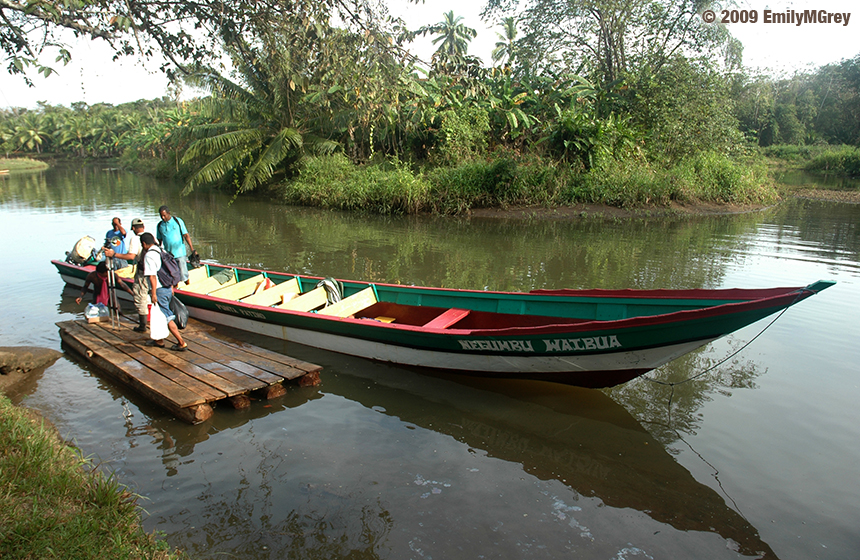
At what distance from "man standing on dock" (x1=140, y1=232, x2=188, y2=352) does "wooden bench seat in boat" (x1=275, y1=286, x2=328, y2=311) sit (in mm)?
1276

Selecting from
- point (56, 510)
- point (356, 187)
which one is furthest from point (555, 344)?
point (356, 187)

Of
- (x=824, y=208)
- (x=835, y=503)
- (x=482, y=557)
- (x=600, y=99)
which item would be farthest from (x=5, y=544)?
(x=824, y=208)

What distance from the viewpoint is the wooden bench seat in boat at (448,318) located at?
5.98 metres

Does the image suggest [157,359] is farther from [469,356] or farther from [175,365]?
[469,356]

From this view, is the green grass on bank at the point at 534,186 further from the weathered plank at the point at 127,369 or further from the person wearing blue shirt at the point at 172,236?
the weathered plank at the point at 127,369

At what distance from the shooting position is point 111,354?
6094 mm

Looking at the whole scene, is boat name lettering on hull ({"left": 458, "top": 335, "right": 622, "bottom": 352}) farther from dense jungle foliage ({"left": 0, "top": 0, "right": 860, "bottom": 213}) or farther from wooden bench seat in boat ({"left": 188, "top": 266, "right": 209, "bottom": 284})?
dense jungle foliage ({"left": 0, "top": 0, "right": 860, "bottom": 213})

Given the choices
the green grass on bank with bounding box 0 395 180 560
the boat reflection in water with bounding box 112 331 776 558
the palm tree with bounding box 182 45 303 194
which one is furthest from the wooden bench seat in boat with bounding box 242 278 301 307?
the palm tree with bounding box 182 45 303 194

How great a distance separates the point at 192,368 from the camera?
224 inches

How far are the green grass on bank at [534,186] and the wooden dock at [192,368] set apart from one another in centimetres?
1156

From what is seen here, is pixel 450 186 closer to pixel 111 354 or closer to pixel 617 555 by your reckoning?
pixel 111 354

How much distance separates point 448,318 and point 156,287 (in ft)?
11.1

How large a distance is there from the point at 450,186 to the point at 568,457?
548 inches

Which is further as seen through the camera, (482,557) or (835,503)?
(835,503)
